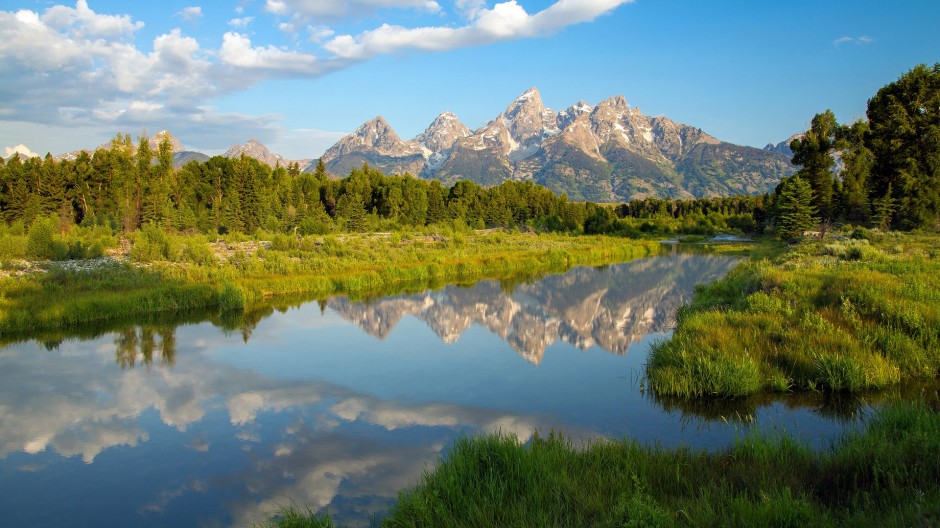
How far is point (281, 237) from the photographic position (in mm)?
41406

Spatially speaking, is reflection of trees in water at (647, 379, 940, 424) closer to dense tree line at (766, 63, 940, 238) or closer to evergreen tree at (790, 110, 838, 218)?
dense tree line at (766, 63, 940, 238)

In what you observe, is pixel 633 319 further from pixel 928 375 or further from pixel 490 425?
pixel 490 425

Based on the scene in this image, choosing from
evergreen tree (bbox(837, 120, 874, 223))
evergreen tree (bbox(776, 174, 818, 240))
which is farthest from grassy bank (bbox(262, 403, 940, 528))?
evergreen tree (bbox(837, 120, 874, 223))

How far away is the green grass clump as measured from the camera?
18.3 ft

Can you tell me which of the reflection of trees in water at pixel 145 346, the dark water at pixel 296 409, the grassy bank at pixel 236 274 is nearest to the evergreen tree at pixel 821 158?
the grassy bank at pixel 236 274

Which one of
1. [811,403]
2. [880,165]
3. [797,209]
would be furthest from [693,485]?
[880,165]

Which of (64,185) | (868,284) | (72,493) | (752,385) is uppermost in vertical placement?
(64,185)

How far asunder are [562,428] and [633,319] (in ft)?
42.4

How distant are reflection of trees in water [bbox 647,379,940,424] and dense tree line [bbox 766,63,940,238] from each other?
4056 centimetres

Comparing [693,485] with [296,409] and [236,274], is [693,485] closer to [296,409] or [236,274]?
[296,409]

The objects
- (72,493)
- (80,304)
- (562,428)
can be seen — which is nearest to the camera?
(72,493)

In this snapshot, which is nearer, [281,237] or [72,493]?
[72,493]

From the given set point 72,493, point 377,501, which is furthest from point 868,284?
point 72,493

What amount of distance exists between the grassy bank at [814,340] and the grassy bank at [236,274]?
19743 millimetres
